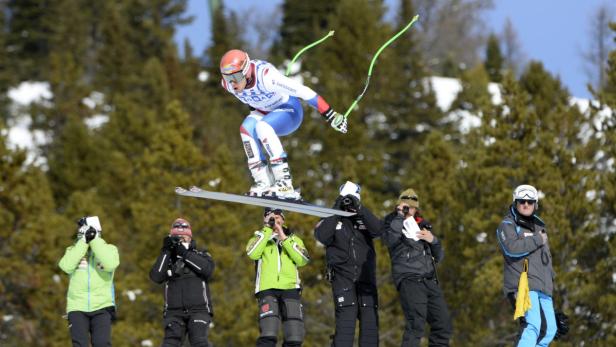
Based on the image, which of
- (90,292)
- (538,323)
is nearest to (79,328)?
(90,292)

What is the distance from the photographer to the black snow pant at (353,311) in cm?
1084

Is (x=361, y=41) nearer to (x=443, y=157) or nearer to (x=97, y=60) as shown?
(x=443, y=157)

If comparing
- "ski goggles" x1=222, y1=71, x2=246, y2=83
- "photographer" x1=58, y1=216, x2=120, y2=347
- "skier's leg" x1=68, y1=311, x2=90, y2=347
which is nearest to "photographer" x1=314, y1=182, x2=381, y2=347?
"ski goggles" x1=222, y1=71, x2=246, y2=83

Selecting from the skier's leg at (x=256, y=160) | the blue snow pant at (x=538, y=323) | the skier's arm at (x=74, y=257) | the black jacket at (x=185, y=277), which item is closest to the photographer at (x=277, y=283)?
the skier's leg at (x=256, y=160)

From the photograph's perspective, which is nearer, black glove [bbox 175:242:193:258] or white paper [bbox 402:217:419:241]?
white paper [bbox 402:217:419:241]

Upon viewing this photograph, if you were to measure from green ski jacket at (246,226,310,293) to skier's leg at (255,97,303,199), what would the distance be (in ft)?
1.53

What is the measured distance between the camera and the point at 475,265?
27.3 m

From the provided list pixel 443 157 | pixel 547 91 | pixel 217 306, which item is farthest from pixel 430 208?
pixel 547 91

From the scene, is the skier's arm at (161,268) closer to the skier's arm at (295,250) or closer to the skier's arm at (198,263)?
the skier's arm at (198,263)

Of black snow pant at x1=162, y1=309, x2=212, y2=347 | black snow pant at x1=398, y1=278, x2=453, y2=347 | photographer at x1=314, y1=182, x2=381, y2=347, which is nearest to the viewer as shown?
black snow pant at x1=398, y1=278, x2=453, y2=347

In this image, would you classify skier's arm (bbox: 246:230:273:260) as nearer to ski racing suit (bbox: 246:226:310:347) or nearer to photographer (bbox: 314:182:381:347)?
ski racing suit (bbox: 246:226:310:347)

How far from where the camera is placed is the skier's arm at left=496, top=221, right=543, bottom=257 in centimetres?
1025

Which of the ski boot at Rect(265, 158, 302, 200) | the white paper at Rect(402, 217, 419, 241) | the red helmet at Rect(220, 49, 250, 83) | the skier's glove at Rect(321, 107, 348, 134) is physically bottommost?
the white paper at Rect(402, 217, 419, 241)

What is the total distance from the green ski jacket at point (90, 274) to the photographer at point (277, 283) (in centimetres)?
152
